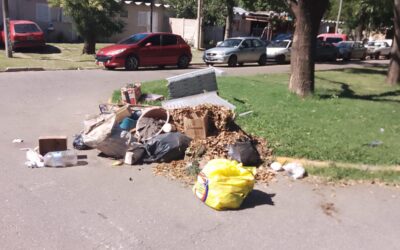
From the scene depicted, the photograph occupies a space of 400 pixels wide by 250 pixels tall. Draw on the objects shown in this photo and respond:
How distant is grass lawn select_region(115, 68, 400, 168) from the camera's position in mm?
7617

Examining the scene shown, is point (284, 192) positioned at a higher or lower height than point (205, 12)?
lower

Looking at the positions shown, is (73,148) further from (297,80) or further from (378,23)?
(378,23)

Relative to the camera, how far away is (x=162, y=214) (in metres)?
5.34

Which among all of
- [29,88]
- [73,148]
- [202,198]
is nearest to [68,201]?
[202,198]

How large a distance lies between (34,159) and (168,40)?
50.7 ft

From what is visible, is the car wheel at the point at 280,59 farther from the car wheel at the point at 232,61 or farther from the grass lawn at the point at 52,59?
the grass lawn at the point at 52,59

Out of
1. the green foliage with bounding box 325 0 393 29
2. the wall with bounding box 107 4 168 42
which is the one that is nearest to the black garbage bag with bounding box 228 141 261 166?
the wall with bounding box 107 4 168 42

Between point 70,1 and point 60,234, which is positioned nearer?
point 60,234

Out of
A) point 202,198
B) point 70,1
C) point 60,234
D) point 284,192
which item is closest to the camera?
point 60,234

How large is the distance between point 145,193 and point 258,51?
72.1ft

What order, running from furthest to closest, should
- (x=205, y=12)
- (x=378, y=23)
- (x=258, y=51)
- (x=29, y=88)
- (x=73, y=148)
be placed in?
(x=378, y=23)
(x=205, y=12)
(x=258, y=51)
(x=29, y=88)
(x=73, y=148)

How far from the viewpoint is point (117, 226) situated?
4.95 meters

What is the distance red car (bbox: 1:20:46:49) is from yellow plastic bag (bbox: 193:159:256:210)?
21586 millimetres

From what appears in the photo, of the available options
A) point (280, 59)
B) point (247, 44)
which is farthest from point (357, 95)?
point (280, 59)
